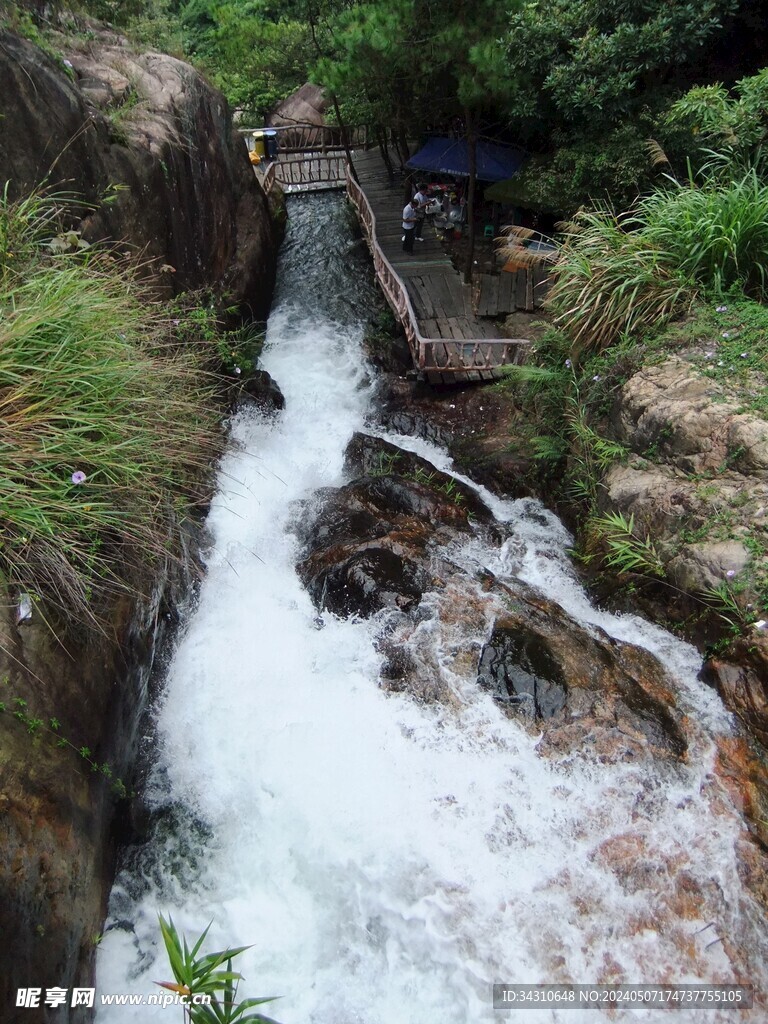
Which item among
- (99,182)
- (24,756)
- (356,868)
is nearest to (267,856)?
(356,868)

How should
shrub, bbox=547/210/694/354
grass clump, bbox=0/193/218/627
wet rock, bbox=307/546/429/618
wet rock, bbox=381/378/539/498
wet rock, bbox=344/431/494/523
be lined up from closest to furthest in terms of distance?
grass clump, bbox=0/193/218/627 < wet rock, bbox=307/546/429/618 < shrub, bbox=547/210/694/354 < wet rock, bbox=344/431/494/523 < wet rock, bbox=381/378/539/498

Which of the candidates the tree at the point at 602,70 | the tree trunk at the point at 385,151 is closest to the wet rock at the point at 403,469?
the tree at the point at 602,70

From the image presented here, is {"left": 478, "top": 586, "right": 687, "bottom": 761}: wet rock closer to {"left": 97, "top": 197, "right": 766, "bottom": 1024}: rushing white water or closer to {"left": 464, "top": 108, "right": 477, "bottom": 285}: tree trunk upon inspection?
{"left": 97, "top": 197, "right": 766, "bottom": 1024}: rushing white water

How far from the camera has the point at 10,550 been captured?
13.5 feet

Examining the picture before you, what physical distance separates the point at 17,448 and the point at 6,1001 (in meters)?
3.23

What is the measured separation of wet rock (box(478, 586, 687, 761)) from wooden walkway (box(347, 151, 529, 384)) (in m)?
5.01

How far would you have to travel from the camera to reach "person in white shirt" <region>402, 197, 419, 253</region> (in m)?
12.5

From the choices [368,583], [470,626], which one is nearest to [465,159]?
[368,583]

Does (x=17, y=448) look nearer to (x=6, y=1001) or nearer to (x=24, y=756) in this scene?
(x=24, y=756)

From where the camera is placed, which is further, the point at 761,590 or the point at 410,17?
the point at 410,17

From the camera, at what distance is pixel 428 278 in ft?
39.3

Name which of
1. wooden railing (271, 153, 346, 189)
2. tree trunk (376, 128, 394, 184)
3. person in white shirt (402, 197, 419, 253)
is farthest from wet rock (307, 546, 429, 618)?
wooden railing (271, 153, 346, 189)

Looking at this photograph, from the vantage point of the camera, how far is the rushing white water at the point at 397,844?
4277 mm

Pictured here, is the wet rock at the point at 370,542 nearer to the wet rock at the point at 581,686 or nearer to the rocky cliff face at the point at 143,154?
the wet rock at the point at 581,686
